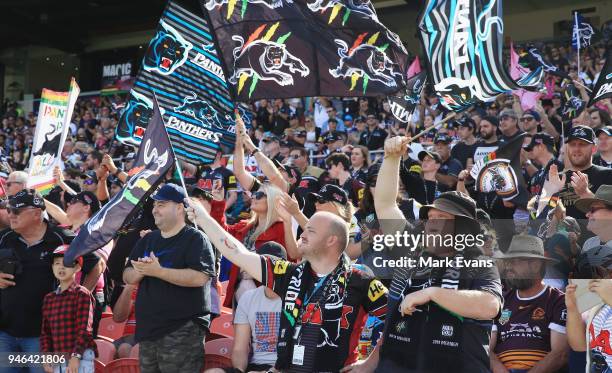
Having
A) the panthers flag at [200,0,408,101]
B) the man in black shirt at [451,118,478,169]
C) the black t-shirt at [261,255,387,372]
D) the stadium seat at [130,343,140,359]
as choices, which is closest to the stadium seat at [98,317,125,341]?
the stadium seat at [130,343,140,359]

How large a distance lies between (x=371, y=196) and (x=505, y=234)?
2.20 metres

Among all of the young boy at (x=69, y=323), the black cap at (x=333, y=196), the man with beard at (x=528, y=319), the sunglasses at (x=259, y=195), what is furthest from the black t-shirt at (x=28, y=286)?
the man with beard at (x=528, y=319)

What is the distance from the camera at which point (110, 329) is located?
7348 millimetres

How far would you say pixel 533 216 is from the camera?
6684 millimetres

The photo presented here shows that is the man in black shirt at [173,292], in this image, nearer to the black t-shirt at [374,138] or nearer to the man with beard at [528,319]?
the man with beard at [528,319]

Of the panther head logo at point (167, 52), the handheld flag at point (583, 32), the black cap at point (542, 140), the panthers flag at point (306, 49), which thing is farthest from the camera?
the handheld flag at point (583, 32)

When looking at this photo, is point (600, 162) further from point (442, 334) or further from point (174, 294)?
point (174, 294)

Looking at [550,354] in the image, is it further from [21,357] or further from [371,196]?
[21,357]

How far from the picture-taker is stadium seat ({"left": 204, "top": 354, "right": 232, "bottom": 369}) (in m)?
6.00

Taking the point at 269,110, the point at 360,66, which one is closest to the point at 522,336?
the point at 360,66

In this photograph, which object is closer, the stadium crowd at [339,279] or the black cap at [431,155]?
the stadium crowd at [339,279]

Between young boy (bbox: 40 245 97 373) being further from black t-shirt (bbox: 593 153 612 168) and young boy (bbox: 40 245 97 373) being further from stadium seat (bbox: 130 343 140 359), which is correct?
black t-shirt (bbox: 593 153 612 168)

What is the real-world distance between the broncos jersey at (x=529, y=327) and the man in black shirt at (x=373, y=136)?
865 cm

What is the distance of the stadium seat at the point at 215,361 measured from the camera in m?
6.00
